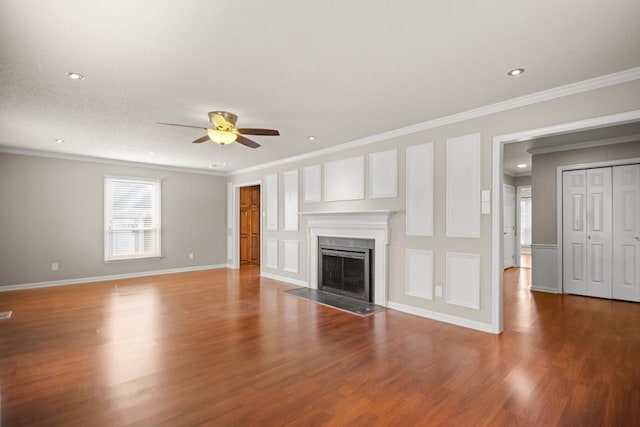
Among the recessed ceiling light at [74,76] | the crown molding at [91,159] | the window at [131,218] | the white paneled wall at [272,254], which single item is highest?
the recessed ceiling light at [74,76]

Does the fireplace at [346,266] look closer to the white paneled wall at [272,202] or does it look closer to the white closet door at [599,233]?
the white paneled wall at [272,202]

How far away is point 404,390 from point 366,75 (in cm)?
264

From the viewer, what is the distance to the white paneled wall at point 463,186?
3787 millimetres

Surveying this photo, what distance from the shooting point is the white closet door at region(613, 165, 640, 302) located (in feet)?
16.0

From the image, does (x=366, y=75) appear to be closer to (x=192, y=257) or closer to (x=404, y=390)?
(x=404, y=390)

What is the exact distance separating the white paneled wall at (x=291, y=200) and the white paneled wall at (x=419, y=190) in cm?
269

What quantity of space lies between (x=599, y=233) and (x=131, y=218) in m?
9.13

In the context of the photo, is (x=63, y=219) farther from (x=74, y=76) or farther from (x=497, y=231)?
(x=497, y=231)

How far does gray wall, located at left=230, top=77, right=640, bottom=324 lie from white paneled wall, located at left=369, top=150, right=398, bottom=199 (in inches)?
3.1

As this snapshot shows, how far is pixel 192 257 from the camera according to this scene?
8.11 meters

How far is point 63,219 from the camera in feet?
20.5

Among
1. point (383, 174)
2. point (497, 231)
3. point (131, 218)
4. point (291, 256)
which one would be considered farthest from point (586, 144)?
point (131, 218)

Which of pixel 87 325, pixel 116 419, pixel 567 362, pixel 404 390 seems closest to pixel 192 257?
pixel 87 325

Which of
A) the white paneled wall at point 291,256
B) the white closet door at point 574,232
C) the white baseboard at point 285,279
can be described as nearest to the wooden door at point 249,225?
the white baseboard at point 285,279
